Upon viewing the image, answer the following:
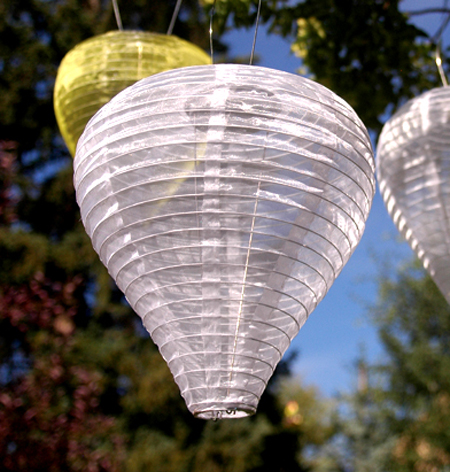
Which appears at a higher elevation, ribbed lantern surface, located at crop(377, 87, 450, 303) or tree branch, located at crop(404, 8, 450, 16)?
tree branch, located at crop(404, 8, 450, 16)

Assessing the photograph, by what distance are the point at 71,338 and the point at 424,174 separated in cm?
358

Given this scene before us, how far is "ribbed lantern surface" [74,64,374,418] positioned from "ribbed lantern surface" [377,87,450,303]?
373mm

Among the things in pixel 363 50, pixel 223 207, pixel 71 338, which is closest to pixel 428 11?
pixel 363 50

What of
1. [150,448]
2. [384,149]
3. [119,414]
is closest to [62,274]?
[119,414]

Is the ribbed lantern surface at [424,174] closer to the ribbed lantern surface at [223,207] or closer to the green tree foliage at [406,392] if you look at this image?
the ribbed lantern surface at [223,207]

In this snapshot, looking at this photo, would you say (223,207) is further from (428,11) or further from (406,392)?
(406,392)

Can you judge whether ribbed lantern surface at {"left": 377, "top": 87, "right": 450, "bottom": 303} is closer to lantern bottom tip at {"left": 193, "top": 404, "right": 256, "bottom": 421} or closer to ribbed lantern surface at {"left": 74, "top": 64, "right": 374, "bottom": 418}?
ribbed lantern surface at {"left": 74, "top": 64, "right": 374, "bottom": 418}

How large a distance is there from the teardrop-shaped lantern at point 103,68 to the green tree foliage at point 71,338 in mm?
1982

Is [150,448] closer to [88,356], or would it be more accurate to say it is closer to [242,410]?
[88,356]

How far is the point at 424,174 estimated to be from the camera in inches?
42.8

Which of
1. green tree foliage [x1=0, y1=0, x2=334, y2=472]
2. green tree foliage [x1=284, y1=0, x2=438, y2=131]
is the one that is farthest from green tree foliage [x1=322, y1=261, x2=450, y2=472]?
green tree foliage [x1=284, y1=0, x2=438, y2=131]

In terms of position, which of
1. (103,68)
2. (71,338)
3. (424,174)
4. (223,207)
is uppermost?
(71,338)

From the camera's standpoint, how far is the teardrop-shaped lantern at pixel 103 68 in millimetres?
1238

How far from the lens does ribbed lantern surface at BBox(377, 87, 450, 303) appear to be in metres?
1.07
